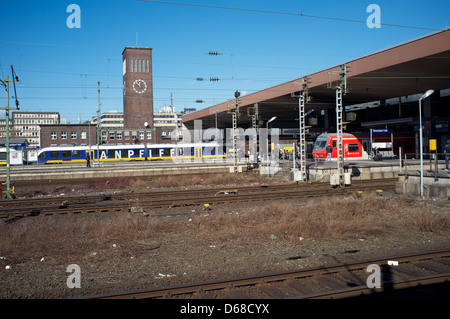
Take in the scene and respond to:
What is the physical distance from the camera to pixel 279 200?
1642 centimetres

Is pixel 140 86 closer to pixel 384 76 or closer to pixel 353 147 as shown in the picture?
pixel 353 147

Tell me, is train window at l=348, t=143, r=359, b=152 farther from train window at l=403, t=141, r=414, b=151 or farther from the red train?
train window at l=403, t=141, r=414, b=151

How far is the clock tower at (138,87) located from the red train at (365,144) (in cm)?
4212

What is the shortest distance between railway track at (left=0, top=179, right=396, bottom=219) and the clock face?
55148mm

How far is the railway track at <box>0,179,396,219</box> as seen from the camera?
1460 centimetres

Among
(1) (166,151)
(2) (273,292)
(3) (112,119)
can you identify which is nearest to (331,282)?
(2) (273,292)

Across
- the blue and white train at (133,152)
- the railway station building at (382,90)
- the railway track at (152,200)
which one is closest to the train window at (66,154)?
the blue and white train at (133,152)

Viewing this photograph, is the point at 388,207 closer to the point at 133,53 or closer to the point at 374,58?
the point at 374,58

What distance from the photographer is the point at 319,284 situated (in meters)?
6.39

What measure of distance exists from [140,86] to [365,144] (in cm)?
4671

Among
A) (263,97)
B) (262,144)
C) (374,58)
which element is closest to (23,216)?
(374,58)

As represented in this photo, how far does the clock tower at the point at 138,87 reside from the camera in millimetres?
70000

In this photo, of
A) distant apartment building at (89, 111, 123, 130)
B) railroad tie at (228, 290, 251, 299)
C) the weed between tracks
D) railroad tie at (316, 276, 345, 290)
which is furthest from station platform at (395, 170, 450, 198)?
distant apartment building at (89, 111, 123, 130)

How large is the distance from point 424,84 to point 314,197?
19231 millimetres
